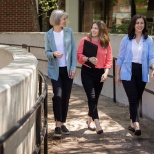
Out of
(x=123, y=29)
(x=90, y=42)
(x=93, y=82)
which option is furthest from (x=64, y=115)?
(x=123, y=29)

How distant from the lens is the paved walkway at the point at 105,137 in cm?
568

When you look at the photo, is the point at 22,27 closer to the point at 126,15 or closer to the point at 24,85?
the point at 126,15

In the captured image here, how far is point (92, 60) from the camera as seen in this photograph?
6.15 m

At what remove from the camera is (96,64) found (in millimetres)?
6262

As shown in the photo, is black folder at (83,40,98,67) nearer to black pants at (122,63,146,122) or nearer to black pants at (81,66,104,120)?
black pants at (81,66,104,120)

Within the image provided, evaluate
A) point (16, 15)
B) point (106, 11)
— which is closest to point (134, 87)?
point (16, 15)

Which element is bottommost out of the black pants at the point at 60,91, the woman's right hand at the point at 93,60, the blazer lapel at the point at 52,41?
the black pants at the point at 60,91

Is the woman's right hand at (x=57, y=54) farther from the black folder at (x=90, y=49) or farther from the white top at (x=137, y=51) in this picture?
the white top at (x=137, y=51)

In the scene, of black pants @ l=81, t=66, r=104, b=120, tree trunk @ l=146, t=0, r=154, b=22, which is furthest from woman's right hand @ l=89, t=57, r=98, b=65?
tree trunk @ l=146, t=0, r=154, b=22

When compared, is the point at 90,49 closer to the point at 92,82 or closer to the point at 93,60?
the point at 93,60

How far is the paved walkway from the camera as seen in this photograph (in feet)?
18.6

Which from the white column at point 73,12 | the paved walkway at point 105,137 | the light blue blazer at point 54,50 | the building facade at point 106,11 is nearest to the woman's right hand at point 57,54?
the light blue blazer at point 54,50

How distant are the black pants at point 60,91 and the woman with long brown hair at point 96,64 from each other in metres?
0.30

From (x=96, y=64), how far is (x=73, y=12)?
1176 cm
